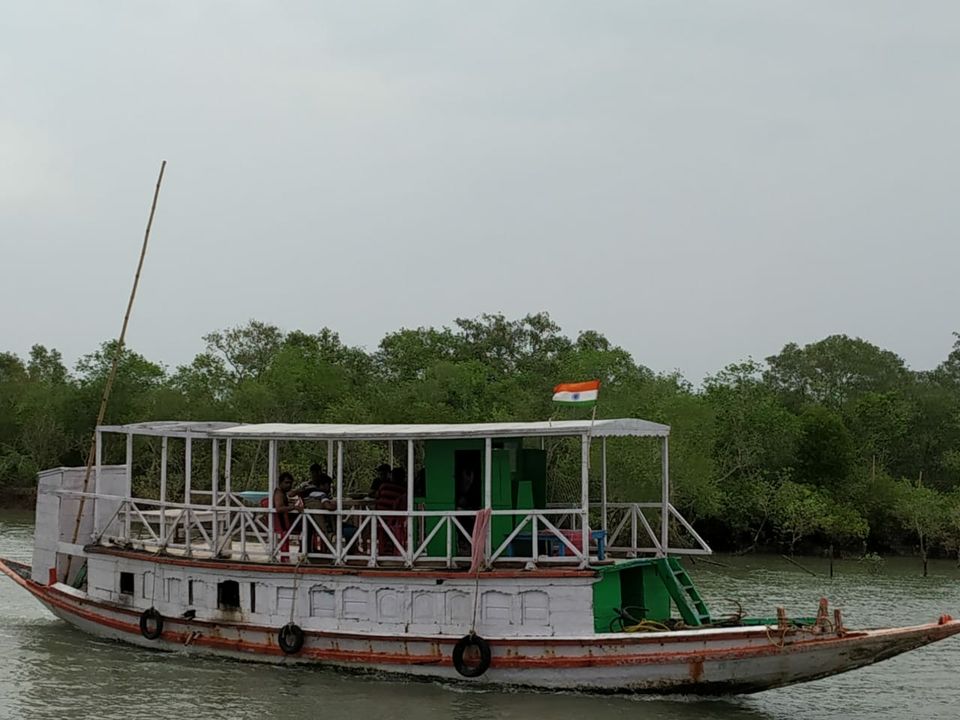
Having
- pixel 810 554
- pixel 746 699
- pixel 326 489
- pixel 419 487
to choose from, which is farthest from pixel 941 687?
pixel 810 554

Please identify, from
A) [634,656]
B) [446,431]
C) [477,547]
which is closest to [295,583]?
[477,547]

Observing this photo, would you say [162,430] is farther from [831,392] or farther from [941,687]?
[831,392]

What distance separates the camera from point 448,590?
15.3m

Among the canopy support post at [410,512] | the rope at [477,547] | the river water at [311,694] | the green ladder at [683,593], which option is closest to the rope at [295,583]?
the river water at [311,694]

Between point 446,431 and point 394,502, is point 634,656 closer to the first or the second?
point 446,431

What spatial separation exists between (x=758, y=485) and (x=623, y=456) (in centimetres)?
813

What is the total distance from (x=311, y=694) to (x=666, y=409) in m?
30.5

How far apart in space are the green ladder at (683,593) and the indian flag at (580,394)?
292 cm

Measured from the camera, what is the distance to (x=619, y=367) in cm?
5341

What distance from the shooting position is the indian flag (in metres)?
14.8

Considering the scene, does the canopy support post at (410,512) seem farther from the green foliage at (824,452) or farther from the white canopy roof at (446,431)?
the green foliage at (824,452)

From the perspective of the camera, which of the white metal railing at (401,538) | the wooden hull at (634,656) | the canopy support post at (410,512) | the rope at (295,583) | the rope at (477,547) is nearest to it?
the wooden hull at (634,656)

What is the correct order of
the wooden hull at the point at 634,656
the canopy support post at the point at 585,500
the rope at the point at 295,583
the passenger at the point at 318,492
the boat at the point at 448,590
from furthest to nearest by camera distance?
the passenger at the point at 318,492, the rope at the point at 295,583, the canopy support post at the point at 585,500, the boat at the point at 448,590, the wooden hull at the point at 634,656

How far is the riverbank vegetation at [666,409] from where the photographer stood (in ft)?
139
